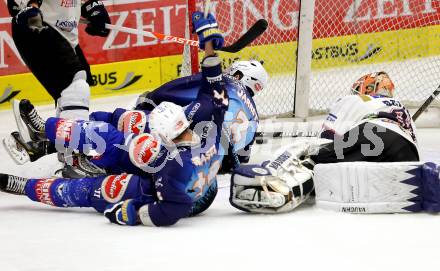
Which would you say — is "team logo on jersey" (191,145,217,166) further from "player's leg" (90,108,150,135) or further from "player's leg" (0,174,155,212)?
"player's leg" (90,108,150,135)

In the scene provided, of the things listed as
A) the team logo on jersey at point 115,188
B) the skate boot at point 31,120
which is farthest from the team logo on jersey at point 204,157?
the skate boot at point 31,120

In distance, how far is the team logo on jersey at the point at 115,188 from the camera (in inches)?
175

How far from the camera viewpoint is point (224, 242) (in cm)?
395

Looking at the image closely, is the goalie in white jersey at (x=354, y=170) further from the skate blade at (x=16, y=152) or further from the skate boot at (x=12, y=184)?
the skate blade at (x=16, y=152)

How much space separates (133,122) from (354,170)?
4.53 ft

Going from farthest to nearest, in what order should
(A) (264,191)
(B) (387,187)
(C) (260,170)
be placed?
(C) (260,170), (A) (264,191), (B) (387,187)

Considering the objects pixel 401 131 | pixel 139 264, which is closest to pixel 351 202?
pixel 401 131

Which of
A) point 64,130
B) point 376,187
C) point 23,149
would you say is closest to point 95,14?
point 23,149

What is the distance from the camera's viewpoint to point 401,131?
15.3 feet

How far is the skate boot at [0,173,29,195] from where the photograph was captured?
15.5 ft

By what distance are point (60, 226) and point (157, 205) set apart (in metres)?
0.48

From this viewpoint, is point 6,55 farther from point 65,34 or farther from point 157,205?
point 157,205

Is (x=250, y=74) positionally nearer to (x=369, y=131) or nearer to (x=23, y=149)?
(x=369, y=131)

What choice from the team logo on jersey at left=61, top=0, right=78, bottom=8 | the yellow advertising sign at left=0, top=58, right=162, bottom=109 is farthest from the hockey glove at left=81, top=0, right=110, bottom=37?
the yellow advertising sign at left=0, top=58, right=162, bottom=109
